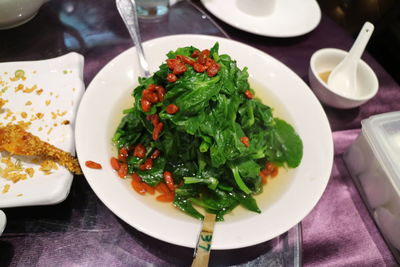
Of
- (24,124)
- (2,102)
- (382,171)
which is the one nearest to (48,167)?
(24,124)

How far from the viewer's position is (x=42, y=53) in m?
2.04

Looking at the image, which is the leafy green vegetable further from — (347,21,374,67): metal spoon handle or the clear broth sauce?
(347,21,374,67): metal spoon handle

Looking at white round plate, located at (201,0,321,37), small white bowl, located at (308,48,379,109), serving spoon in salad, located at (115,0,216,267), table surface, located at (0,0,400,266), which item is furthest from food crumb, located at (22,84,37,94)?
small white bowl, located at (308,48,379,109)

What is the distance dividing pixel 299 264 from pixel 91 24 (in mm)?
2077

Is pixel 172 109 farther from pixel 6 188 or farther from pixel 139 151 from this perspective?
pixel 6 188

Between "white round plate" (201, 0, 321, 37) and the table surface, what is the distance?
0.08 metres

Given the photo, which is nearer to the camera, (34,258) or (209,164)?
(34,258)

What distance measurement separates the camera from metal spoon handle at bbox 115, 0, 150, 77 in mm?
1843

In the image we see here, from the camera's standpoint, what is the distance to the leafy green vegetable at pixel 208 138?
1.38 meters

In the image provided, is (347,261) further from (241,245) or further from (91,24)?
(91,24)

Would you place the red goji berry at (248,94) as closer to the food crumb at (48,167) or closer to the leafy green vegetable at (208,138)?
the leafy green vegetable at (208,138)

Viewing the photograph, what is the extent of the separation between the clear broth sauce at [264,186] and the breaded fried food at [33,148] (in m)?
0.20

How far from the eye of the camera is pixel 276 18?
254 centimetres

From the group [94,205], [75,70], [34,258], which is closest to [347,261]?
[94,205]
